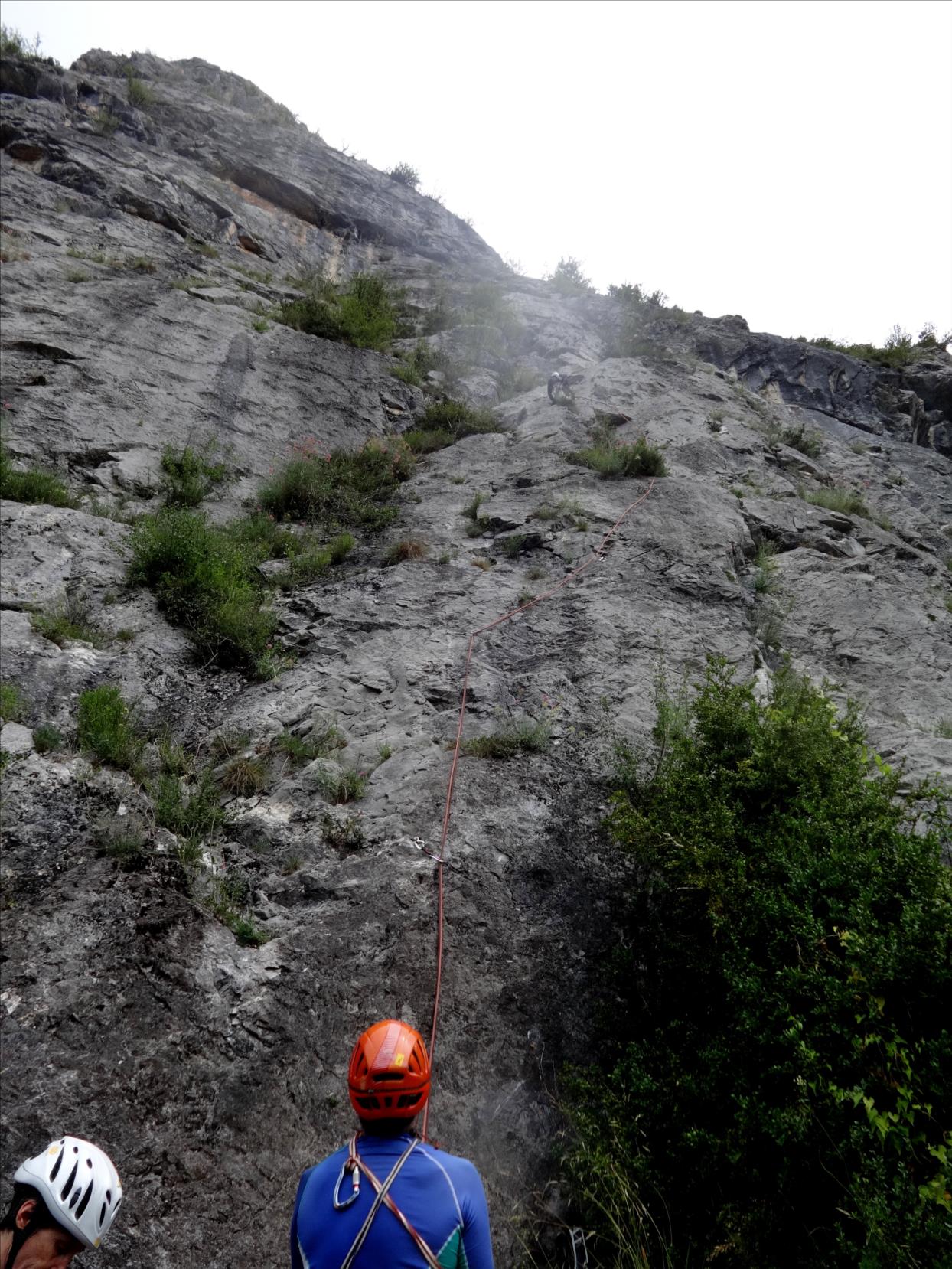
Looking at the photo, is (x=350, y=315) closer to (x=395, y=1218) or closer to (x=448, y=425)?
(x=448, y=425)

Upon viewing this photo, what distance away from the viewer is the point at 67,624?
606 cm

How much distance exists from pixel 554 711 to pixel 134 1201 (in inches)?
165

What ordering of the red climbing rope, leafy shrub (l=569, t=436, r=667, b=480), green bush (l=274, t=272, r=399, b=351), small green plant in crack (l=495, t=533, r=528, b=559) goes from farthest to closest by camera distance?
green bush (l=274, t=272, r=399, b=351) < leafy shrub (l=569, t=436, r=667, b=480) < small green plant in crack (l=495, t=533, r=528, b=559) < the red climbing rope

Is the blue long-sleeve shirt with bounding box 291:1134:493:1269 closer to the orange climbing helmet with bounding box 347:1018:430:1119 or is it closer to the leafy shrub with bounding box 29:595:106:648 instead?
the orange climbing helmet with bounding box 347:1018:430:1119

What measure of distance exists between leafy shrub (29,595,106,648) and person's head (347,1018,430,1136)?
4.95 metres

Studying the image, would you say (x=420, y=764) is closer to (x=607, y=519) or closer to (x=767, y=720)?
(x=767, y=720)

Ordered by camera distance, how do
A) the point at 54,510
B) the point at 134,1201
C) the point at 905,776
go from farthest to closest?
1. the point at 54,510
2. the point at 905,776
3. the point at 134,1201

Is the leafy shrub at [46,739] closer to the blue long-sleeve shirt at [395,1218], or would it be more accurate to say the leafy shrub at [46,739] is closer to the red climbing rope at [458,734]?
the red climbing rope at [458,734]

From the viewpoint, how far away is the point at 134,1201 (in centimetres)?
297

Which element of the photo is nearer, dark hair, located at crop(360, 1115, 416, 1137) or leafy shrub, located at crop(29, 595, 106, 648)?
dark hair, located at crop(360, 1115, 416, 1137)

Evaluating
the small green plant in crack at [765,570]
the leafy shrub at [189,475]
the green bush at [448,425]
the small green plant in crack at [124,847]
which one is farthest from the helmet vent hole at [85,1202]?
the green bush at [448,425]

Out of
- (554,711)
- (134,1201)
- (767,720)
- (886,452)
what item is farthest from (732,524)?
(134,1201)

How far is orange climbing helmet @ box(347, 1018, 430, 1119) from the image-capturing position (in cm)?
214

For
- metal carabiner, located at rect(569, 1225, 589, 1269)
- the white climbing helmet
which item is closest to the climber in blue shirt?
the white climbing helmet
